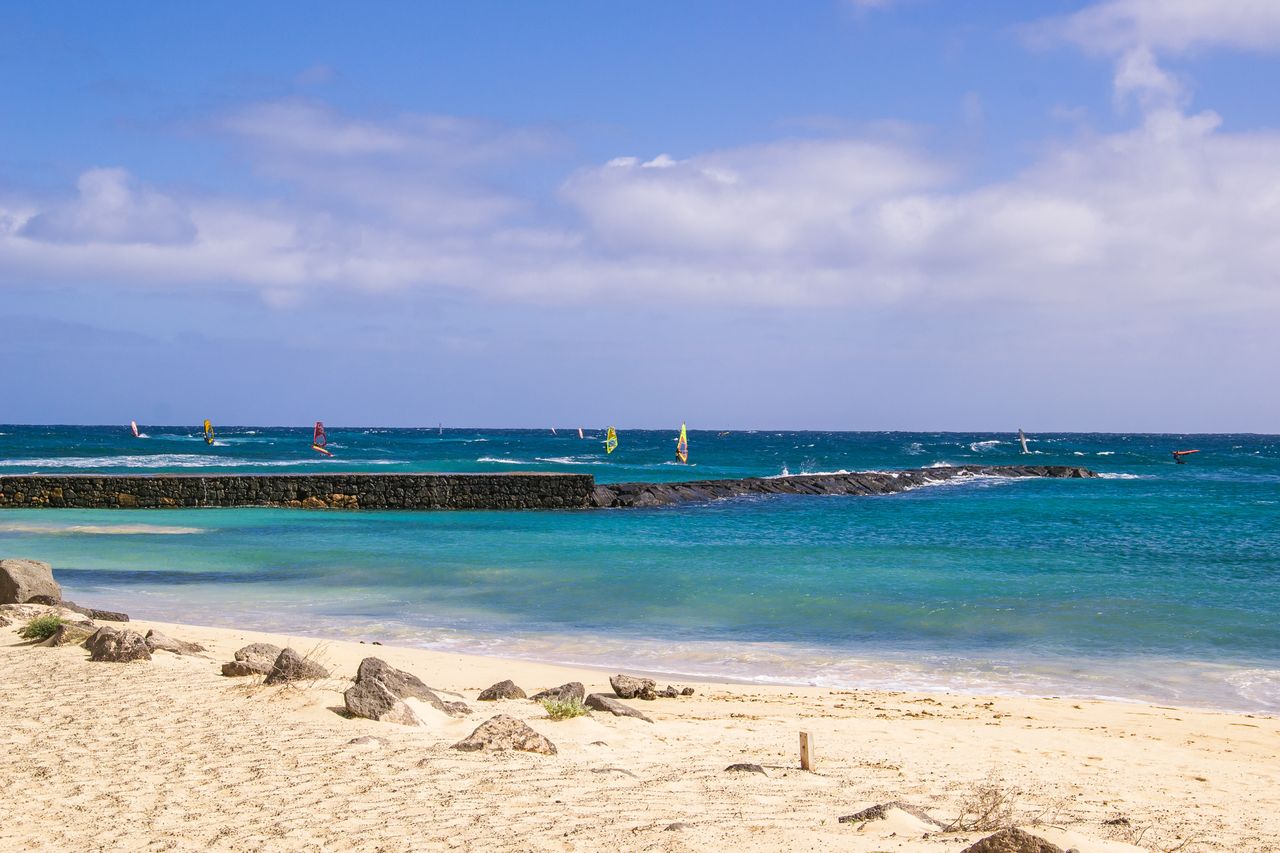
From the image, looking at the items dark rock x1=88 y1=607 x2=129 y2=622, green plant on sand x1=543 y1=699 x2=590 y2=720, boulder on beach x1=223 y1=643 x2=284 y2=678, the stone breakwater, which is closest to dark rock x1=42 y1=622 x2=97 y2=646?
dark rock x1=88 y1=607 x2=129 y2=622

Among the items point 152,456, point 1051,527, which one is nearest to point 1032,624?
point 1051,527

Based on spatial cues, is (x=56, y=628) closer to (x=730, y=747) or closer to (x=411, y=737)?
(x=411, y=737)

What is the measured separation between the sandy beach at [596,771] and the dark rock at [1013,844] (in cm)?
44

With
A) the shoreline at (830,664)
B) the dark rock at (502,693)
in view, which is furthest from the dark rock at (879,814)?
the shoreline at (830,664)

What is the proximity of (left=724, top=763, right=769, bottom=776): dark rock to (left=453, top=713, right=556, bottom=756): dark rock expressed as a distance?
103 cm

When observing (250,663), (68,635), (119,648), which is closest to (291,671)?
(250,663)

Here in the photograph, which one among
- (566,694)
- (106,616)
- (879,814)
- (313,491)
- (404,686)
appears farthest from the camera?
(313,491)

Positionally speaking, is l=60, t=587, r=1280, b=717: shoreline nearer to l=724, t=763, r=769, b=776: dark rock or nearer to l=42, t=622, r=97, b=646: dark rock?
l=42, t=622, r=97, b=646: dark rock

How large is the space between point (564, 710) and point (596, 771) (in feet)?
4.13

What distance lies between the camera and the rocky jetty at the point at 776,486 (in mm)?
30016

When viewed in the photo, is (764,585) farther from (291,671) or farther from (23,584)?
(23,584)

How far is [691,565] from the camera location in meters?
17.0

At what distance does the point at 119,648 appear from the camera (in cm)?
804

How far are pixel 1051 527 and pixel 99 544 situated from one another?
2039 centimetres
